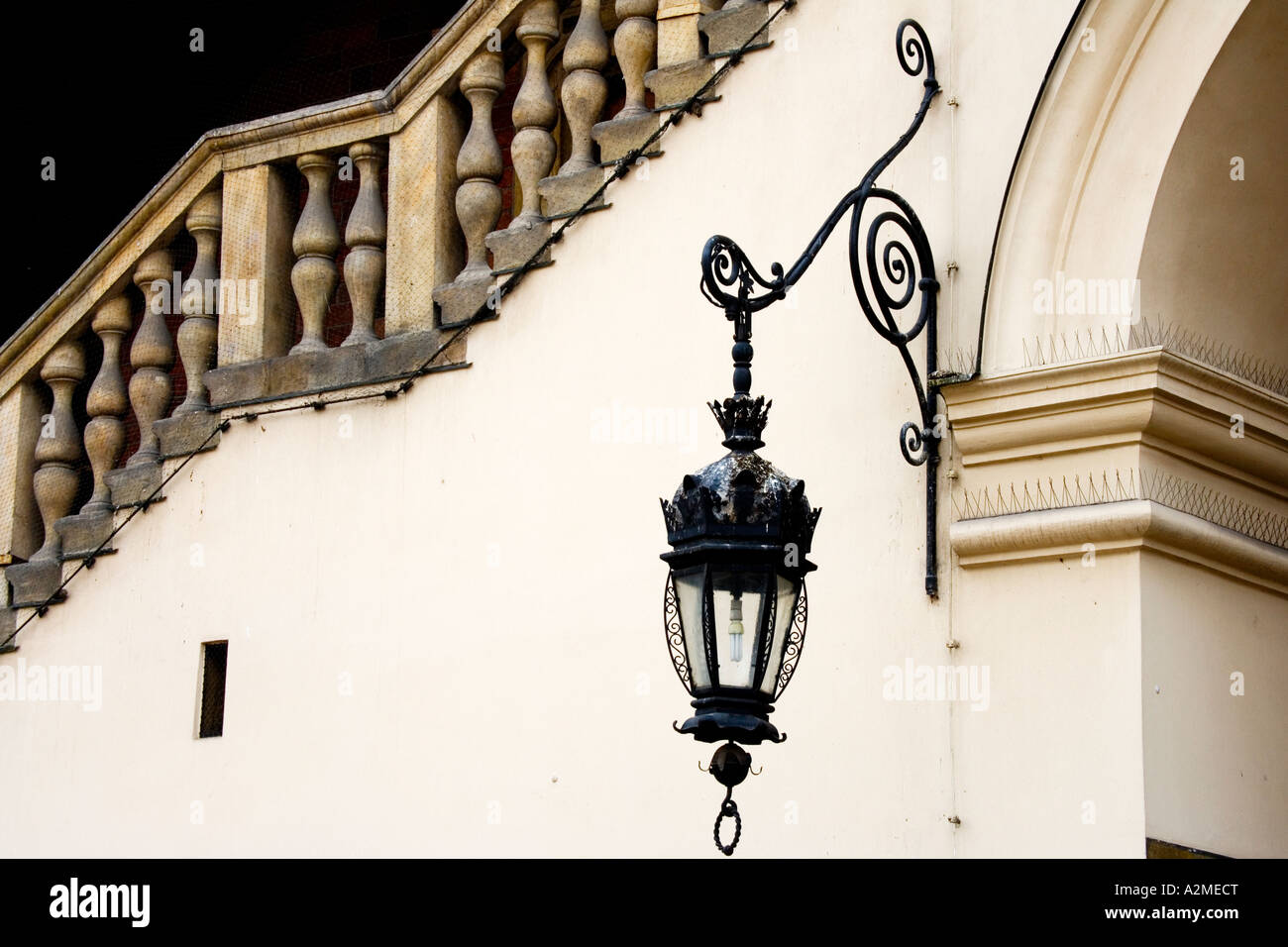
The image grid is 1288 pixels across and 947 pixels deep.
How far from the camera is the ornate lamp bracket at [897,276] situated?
15.8 ft

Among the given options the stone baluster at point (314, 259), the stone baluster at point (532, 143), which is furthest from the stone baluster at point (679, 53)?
the stone baluster at point (314, 259)

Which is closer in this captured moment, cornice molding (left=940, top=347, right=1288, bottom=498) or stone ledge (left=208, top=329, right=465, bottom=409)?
cornice molding (left=940, top=347, right=1288, bottom=498)

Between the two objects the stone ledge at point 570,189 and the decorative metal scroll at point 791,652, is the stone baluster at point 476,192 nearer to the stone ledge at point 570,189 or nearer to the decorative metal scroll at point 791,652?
the stone ledge at point 570,189

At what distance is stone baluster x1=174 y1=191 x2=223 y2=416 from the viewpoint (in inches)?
271

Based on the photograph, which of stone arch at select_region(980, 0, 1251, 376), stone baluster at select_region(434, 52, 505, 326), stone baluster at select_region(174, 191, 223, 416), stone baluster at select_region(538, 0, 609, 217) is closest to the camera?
stone arch at select_region(980, 0, 1251, 376)

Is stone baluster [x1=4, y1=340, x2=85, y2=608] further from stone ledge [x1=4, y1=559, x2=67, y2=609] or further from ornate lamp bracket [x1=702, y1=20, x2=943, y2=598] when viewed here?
ornate lamp bracket [x1=702, y1=20, x2=943, y2=598]

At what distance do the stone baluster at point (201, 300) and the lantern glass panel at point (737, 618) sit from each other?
2.87 meters

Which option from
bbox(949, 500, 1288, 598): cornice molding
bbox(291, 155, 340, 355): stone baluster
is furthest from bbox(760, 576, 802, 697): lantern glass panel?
bbox(291, 155, 340, 355): stone baluster

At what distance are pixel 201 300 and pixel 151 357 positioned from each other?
0.26 metres

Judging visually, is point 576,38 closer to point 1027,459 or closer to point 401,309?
point 401,309

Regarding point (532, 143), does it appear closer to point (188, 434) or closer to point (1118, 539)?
point (188, 434)

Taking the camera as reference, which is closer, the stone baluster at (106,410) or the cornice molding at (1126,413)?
the cornice molding at (1126,413)

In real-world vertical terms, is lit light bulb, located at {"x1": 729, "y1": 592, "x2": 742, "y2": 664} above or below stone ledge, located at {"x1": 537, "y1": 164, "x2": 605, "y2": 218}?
below

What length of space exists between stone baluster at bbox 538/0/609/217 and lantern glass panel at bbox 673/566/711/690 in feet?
6.44
